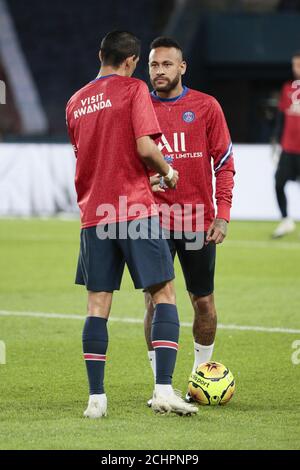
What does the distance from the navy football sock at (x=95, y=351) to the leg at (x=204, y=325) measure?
97cm

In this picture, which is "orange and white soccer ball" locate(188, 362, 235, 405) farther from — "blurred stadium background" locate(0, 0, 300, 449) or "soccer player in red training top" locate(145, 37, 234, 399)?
"soccer player in red training top" locate(145, 37, 234, 399)

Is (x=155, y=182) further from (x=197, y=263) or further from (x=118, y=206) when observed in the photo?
(x=197, y=263)

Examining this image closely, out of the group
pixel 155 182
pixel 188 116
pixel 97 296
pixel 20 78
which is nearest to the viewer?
pixel 97 296

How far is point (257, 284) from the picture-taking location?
39.2ft

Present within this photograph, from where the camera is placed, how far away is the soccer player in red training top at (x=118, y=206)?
603cm

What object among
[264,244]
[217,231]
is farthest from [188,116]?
[264,244]

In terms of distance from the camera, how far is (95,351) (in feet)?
20.1

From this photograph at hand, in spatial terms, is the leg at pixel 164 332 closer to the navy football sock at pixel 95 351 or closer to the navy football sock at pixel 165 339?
the navy football sock at pixel 165 339

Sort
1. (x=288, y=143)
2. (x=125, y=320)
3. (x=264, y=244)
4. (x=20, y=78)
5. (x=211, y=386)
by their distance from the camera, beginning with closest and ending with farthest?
(x=211, y=386), (x=125, y=320), (x=264, y=244), (x=288, y=143), (x=20, y=78)

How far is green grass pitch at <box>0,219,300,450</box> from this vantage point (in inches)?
221

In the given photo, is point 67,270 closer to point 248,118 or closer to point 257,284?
point 257,284

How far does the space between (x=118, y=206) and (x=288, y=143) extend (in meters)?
10.6

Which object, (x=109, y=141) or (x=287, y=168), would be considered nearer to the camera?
(x=109, y=141)

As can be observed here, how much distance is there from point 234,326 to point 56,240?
7255 millimetres
